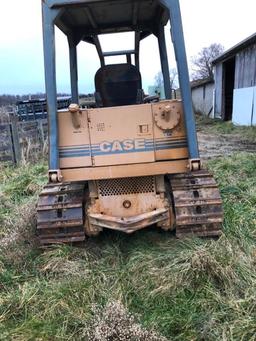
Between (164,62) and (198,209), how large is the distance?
1.92m

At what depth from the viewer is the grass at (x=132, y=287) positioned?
9.21ft

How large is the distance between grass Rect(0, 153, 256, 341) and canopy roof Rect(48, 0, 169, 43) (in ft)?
7.38

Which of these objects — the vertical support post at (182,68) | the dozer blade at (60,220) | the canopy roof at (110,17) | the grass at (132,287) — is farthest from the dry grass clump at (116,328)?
the canopy roof at (110,17)

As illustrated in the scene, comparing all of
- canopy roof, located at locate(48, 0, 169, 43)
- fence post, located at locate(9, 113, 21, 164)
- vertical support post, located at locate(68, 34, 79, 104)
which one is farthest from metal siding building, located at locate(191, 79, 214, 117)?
vertical support post, located at locate(68, 34, 79, 104)

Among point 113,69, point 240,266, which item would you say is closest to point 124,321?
point 240,266

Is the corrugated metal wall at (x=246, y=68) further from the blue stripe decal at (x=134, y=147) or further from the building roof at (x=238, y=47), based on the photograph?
the blue stripe decal at (x=134, y=147)

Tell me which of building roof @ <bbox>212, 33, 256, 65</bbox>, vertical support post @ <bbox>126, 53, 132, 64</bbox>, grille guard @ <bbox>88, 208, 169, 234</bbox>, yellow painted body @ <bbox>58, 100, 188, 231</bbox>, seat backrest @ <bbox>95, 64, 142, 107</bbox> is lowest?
grille guard @ <bbox>88, 208, 169, 234</bbox>

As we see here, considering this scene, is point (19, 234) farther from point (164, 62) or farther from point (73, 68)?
point (164, 62)

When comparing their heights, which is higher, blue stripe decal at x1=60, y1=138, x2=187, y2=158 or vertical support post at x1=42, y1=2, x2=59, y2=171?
vertical support post at x1=42, y1=2, x2=59, y2=171

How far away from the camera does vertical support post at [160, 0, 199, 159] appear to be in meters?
3.74

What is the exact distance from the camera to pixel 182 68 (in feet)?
12.7

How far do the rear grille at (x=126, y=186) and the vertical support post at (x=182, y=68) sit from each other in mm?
541

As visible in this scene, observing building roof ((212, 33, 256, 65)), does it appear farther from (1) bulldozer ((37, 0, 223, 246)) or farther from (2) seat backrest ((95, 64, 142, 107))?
(1) bulldozer ((37, 0, 223, 246))

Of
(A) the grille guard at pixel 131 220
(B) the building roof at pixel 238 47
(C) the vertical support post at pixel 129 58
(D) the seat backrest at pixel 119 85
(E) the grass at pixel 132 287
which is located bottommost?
(E) the grass at pixel 132 287
